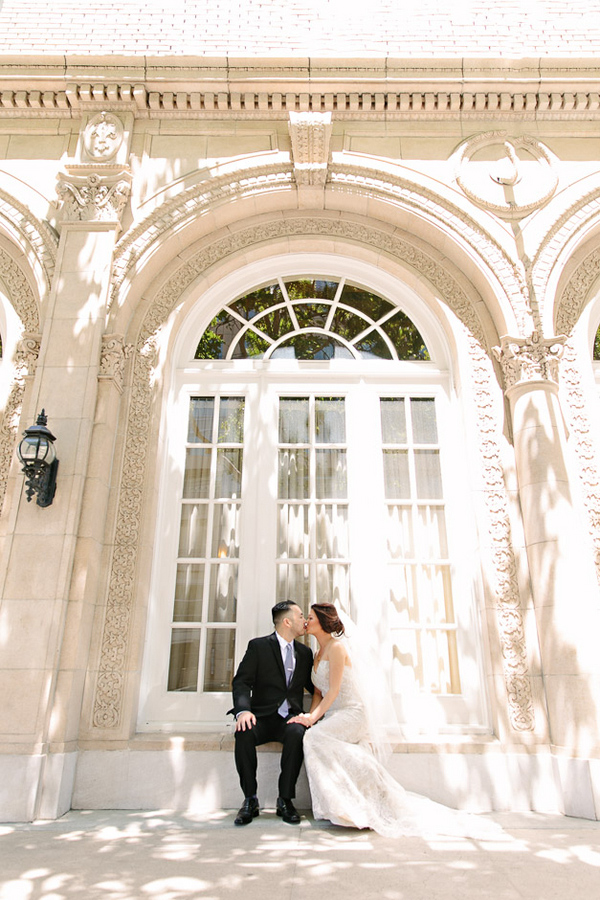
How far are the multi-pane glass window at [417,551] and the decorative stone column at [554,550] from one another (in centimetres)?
82

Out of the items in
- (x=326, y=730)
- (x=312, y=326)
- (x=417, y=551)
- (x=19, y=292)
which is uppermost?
(x=19, y=292)

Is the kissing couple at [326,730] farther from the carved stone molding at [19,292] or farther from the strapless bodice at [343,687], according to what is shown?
the carved stone molding at [19,292]

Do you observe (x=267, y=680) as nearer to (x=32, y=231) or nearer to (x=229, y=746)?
(x=229, y=746)

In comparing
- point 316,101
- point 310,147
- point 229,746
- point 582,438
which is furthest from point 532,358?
point 229,746

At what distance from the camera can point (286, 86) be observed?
6.88 metres

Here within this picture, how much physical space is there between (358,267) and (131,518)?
388 centimetres

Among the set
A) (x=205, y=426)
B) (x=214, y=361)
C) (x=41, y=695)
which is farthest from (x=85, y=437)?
(x=41, y=695)

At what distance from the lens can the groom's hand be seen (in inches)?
177

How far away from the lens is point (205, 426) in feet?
21.1

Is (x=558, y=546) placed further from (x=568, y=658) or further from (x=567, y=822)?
(x=567, y=822)

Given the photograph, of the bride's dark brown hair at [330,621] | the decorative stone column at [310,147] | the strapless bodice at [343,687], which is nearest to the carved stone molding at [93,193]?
the decorative stone column at [310,147]

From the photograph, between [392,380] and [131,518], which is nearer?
[131,518]

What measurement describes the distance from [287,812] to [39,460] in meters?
3.42

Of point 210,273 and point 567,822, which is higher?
point 210,273
